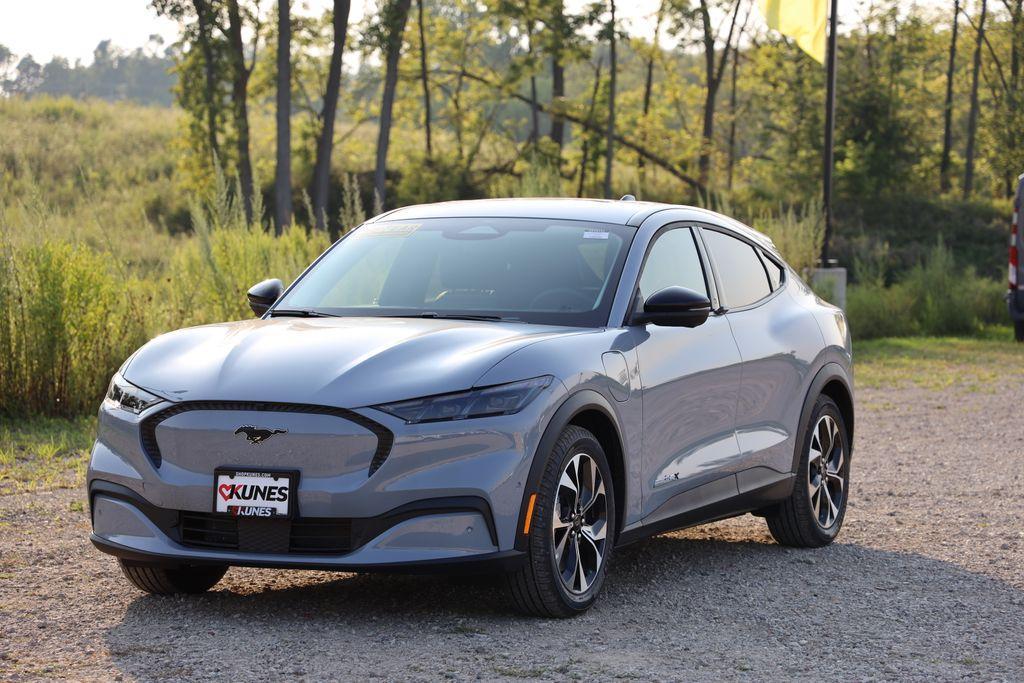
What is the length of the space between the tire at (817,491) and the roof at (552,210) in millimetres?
1294

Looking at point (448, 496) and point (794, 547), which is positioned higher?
Answer: point (448, 496)

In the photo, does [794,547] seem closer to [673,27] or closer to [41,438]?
[41,438]

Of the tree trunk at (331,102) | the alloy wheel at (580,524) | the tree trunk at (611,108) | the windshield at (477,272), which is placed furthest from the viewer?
the tree trunk at (611,108)

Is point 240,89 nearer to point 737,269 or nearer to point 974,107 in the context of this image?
point 974,107

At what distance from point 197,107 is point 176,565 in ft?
123

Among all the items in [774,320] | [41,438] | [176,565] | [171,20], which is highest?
[171,20]

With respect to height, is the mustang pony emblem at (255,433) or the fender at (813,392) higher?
the mustang pony emblem at (255,433)

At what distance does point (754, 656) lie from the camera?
18.3ft

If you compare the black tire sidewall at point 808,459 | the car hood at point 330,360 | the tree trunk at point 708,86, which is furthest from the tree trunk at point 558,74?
the car hood at point 330,360

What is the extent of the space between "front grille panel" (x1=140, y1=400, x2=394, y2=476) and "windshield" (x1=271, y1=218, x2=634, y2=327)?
1.21 m

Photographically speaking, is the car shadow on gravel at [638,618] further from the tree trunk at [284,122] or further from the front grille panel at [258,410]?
the tree trunk at [284,122]

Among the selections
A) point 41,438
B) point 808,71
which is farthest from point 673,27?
point 41,438

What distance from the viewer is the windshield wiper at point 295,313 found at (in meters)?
6.81

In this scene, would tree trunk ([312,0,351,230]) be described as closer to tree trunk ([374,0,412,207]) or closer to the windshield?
Answer: tree trunk ([374,0,412,207])
